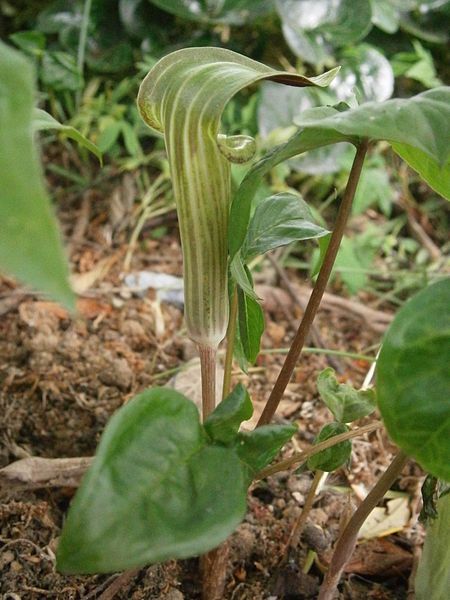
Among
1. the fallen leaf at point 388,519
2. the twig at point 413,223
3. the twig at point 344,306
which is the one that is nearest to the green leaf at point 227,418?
the fallen leaf at point 388,519

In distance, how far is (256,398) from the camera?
1.07 meters

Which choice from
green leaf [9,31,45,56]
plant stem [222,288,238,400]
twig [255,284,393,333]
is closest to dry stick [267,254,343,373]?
twig [255,284,393,333]

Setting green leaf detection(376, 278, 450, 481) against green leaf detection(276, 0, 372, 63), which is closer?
green leaf detection(376, 278, 450, 481)

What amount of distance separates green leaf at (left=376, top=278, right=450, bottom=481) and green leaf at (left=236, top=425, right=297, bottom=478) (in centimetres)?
10

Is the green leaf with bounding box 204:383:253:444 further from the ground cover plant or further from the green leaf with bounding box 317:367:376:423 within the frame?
the green leaf with bounding box 317:367:376:423

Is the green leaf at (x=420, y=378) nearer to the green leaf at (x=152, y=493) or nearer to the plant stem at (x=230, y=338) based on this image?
the green leaf at (x=152, y=493)

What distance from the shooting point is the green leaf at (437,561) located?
69cm

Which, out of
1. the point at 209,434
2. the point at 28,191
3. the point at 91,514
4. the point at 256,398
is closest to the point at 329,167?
the point at 256,398

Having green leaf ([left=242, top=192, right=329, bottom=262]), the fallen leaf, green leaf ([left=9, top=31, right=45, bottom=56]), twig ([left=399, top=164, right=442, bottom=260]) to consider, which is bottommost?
twig ([left=399, top=164, right=442, bottom=260])

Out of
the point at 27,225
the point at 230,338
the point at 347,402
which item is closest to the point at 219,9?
A: the point at 230,338

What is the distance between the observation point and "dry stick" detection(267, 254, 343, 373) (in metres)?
1.19

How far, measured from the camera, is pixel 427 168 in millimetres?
580

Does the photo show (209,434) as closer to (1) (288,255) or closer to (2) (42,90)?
(1) (288,255)

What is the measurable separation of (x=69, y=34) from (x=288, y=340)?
105 centimetres
